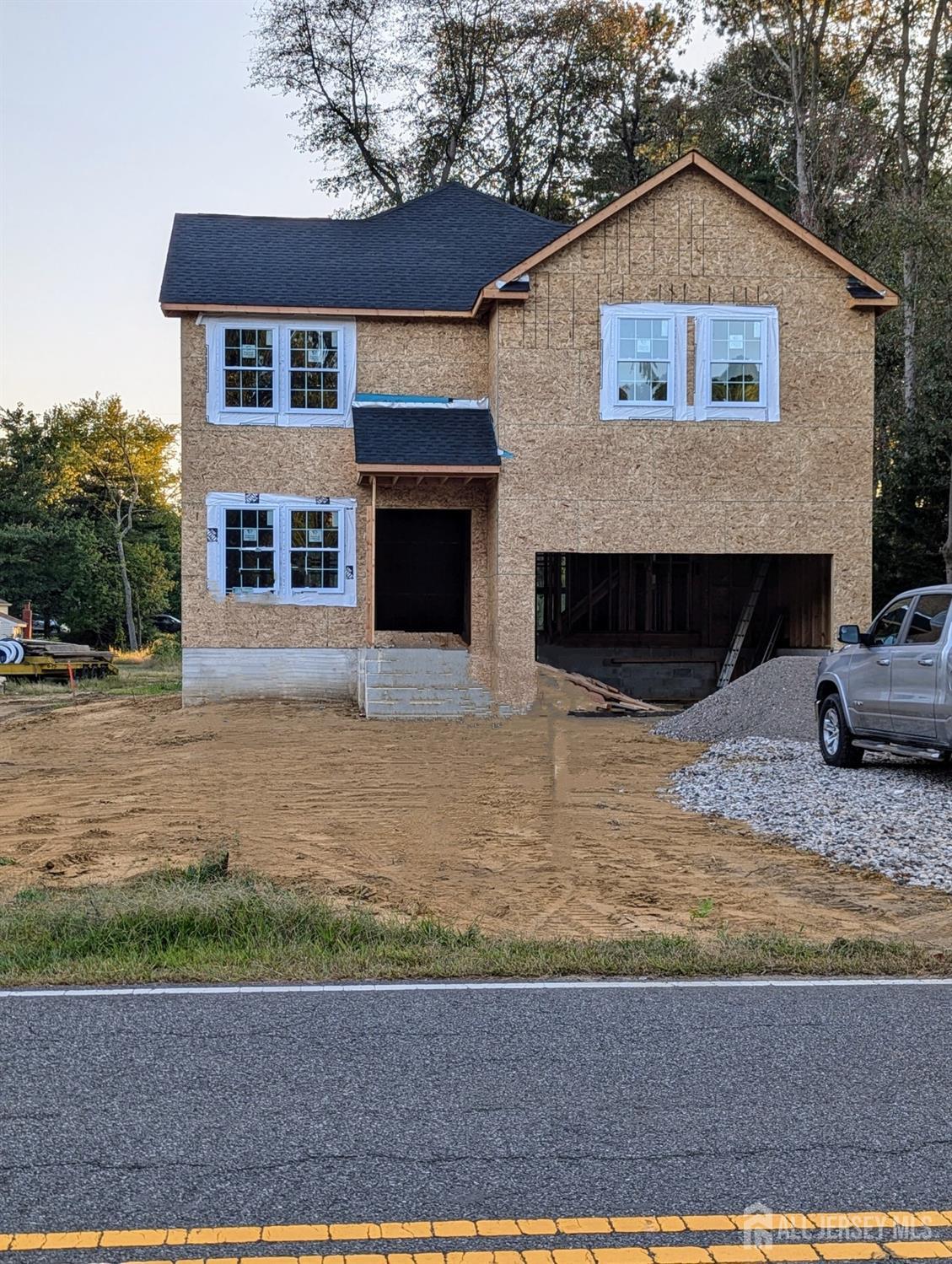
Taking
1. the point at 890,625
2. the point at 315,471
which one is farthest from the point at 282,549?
the point at 890,625

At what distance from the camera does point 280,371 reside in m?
23.6

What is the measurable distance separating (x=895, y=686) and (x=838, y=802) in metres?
1.66

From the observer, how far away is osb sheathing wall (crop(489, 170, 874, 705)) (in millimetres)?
21953

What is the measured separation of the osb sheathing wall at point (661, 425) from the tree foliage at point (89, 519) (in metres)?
35.3

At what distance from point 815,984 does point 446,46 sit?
42.0 meters

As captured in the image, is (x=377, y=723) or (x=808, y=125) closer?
(x=377, y=723)

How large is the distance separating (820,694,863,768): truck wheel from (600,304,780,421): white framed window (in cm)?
806

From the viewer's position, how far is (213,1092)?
4891mm

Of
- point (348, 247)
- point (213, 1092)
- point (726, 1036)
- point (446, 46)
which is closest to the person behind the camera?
point (213, 1092)

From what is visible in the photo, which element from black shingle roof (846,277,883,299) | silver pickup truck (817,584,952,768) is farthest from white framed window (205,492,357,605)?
silver pickup truck (817,584,952,768)

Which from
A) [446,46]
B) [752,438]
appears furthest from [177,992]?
[446,46]

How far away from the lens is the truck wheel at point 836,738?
14898mm

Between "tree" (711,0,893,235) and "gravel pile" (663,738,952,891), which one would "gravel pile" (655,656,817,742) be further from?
"tree" (711,0,893,235)

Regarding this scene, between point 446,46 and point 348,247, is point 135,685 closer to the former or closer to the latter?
point 348,247
